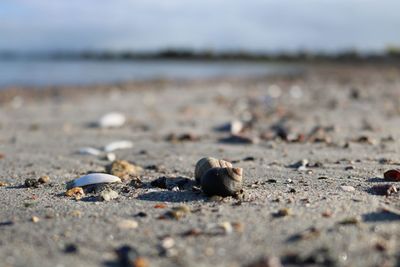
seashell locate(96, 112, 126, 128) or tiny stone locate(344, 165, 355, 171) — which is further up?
seashell locate(96, 112, 126, 128)

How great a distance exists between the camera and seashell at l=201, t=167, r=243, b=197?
250 centimetres

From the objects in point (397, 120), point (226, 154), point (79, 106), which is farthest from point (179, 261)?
point (79, 106)

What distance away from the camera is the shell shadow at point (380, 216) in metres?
2.12

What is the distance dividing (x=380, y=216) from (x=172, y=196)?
1.02 metres

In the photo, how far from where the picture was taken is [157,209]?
2354 mm

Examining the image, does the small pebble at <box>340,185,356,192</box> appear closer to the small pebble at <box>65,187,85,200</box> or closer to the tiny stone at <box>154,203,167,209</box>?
the tiny stone at <box>154,203,167,209</box>

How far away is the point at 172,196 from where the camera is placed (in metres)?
2.62

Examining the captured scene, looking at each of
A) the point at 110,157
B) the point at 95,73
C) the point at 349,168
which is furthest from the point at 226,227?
the point at 95,73

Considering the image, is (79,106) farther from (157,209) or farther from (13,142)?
(157,209)

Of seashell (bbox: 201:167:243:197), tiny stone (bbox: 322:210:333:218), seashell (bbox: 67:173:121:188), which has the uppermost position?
seashell (bbox: 201:167:243:197)

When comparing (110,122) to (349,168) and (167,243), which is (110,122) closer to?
(349,168)

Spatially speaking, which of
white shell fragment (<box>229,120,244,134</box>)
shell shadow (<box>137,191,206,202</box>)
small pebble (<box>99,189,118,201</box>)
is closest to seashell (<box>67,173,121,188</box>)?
small pebble (<box>99,189,118,201</box>)

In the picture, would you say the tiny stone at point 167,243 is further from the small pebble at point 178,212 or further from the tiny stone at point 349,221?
the tiny stone at point 349,221

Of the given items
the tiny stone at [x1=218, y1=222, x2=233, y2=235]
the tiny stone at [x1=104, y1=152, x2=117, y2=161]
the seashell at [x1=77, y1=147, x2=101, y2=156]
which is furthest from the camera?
the seashell at [x1=77, y1=147, x2=101, y2=156]
